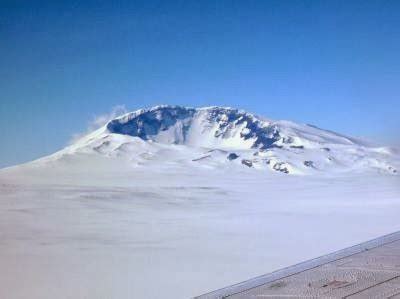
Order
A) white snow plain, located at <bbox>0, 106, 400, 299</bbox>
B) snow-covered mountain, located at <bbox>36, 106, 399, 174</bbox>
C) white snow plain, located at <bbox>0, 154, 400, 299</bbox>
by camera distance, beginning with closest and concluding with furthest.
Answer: white snow plain, located at <bbox>0, 154, 400, 299</bbox> → white snow plain, located at <bbox>0, 106, 400, 299</bbox> → snow-covered mountain, located at <bbox>36, 106, 399, 174</bbox>

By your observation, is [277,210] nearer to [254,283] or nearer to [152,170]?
[254,283]

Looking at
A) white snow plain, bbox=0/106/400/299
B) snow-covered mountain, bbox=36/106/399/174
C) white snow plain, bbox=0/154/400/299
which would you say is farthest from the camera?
snow-covered mountain, bbox=36/106/399/174

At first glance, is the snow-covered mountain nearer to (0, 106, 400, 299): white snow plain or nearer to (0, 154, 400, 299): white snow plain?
(0, 106, 400, 299): white snow plain

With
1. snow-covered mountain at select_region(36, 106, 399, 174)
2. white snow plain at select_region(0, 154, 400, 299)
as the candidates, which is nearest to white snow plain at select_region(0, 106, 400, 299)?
white snow plain at select_region(0, 154, 400, 299)

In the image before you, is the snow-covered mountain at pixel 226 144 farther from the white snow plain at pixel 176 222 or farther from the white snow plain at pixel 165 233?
the white snow plain at pixel 165 233

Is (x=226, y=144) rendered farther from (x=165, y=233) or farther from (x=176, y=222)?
(x=165, y=233)

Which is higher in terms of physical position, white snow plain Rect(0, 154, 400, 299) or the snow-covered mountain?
the snow-covered mountain
